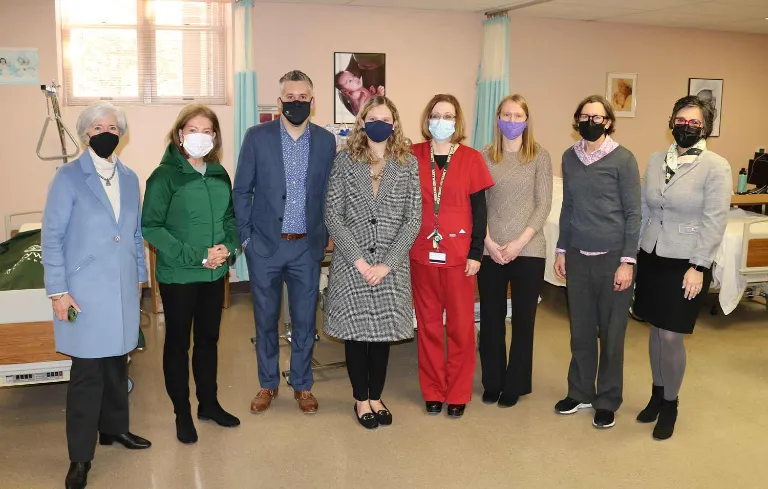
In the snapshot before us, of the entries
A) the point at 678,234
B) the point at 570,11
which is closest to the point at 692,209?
the point at 678,234

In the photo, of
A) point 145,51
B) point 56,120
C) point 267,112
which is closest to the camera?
point 56,120

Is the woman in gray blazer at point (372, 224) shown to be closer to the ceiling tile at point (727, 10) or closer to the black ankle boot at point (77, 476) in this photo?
the black ankle boot at point (77, 476)

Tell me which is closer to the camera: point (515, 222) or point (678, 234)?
point (678, 234)

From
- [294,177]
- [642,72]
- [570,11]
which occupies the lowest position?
[294,177]

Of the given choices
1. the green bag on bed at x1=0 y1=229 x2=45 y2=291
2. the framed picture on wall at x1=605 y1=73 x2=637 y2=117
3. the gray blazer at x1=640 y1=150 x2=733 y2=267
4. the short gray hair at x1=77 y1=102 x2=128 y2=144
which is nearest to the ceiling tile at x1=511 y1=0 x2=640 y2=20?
the framed picture on wall at x1=605 y1=73 x2=637 y2=117

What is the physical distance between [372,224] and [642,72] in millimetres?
5372

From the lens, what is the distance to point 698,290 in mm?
3010

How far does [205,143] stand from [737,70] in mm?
6949

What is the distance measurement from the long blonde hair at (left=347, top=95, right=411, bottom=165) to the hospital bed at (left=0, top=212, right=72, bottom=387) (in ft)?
5.35

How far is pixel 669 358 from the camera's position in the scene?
3193mm

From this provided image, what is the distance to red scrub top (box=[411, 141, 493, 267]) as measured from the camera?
3.19 metres

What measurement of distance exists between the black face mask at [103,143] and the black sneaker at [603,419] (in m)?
2.51

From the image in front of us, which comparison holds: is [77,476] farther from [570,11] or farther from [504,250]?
[570,11]

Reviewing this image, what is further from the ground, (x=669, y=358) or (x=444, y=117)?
(x=444, y=117)
